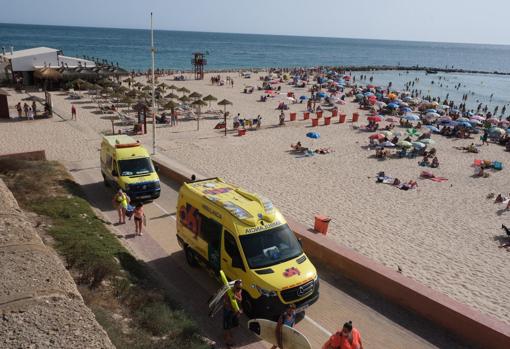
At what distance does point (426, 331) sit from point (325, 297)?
7.12ft

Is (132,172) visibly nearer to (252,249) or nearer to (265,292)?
(252,249)

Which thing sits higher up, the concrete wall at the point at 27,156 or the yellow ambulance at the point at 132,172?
the yellow ambulance at the point at 132,172

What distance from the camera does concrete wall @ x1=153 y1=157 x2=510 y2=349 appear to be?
776cm

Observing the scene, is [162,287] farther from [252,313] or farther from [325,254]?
[325,254]

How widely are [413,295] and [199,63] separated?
185 feet

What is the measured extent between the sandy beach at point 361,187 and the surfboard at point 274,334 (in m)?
5.66

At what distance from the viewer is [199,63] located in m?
60.2

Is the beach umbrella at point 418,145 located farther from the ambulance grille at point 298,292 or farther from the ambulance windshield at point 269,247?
the ambulance grille at point 298,292

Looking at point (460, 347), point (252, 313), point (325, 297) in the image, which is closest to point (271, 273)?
point (252, 313)

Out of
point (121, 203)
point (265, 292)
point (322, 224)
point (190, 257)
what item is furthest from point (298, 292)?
point (121, 203)

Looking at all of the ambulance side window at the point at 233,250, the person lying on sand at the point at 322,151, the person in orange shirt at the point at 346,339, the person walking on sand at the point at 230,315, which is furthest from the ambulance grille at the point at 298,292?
the person lying on sand at the point at 322,151

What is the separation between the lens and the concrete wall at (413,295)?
7758 millimetres

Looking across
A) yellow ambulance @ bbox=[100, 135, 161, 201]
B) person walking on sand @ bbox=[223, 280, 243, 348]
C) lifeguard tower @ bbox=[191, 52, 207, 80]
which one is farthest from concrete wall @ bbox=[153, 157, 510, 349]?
lifeguard tower @ bbox=[191, 52, 207, 80]

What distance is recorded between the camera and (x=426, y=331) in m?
8.21
